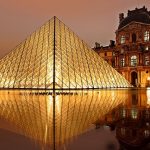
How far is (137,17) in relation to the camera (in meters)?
64.8

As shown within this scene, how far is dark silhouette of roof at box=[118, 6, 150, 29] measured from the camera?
2499 inches

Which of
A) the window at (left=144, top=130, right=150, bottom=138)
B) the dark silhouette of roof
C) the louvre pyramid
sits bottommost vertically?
the window at (left=144, top=130, right=150, bottom=138)

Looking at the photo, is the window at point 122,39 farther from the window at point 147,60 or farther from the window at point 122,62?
the window at point 147,60

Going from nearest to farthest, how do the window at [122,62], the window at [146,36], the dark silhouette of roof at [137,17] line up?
the window at [146,36] < the dark silhouette of roof at [137,17] < the window at [122,62]

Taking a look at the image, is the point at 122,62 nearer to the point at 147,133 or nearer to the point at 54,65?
the point at 54,65

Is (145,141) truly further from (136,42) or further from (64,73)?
(136,42)

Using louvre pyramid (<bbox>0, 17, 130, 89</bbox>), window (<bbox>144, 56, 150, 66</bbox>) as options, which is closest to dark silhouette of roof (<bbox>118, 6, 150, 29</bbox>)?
window (<bbox>144, 56, 150, 66</bbox>)

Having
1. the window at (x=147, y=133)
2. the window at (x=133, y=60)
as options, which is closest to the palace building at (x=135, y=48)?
the window at (x=133, y=60)

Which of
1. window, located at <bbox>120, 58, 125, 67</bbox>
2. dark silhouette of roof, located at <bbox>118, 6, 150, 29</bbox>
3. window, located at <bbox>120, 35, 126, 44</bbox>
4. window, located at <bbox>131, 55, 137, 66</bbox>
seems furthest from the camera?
window, located at <bbox>120, 35, 126, 44</bbox>

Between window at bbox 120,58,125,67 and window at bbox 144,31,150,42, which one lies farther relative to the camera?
window at bbox 120,58,125,67

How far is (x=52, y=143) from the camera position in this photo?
199 inches

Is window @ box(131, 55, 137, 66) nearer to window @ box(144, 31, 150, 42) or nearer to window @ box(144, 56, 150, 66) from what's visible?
window @ box(144, 56, 150, 66)

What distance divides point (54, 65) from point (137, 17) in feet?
133

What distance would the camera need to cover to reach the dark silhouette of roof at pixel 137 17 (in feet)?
208
